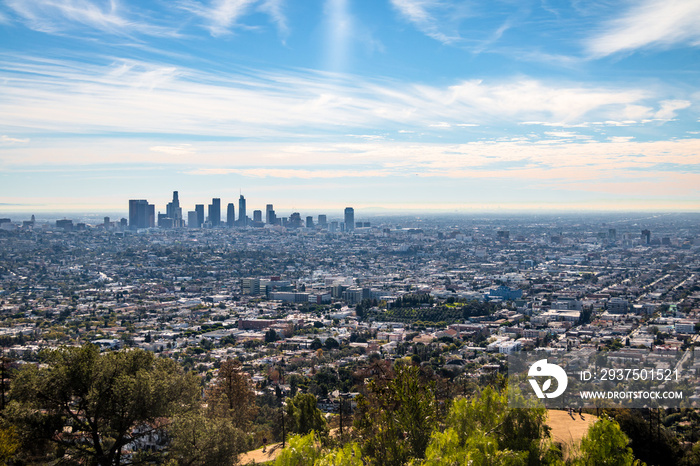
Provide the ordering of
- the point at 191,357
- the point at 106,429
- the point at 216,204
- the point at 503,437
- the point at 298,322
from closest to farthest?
the point at 503,437 → the point at 106,429 → the point at 191,357 → the point at 298,322 → the point at 216,204

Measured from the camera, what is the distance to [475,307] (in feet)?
148

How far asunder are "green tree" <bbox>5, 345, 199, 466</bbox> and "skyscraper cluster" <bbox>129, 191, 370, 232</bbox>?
413 feet

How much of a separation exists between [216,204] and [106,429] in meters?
135

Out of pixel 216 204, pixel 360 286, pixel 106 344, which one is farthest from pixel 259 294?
pixel 216 204

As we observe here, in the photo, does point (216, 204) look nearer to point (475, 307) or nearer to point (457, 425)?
point (475, 307)

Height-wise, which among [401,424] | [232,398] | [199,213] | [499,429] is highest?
[199,213]

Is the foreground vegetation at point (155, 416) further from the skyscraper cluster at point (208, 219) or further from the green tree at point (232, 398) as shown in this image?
the skyscraper cluster at point (208, 219)

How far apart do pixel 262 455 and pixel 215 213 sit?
131 m

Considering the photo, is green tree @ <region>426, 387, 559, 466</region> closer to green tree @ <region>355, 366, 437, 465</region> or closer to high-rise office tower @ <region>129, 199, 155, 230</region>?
green tree @ <region>355, 366, 437, 465</region>

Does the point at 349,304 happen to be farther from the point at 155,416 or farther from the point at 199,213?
the point at 199,213

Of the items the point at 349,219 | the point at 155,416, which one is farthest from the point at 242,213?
the point at 155,416

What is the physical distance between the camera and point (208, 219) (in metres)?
141

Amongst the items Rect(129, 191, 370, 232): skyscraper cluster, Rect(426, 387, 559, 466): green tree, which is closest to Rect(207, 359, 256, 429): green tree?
Rect(426, 387, 559, 466): green tree

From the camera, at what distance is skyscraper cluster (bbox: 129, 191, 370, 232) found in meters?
135
